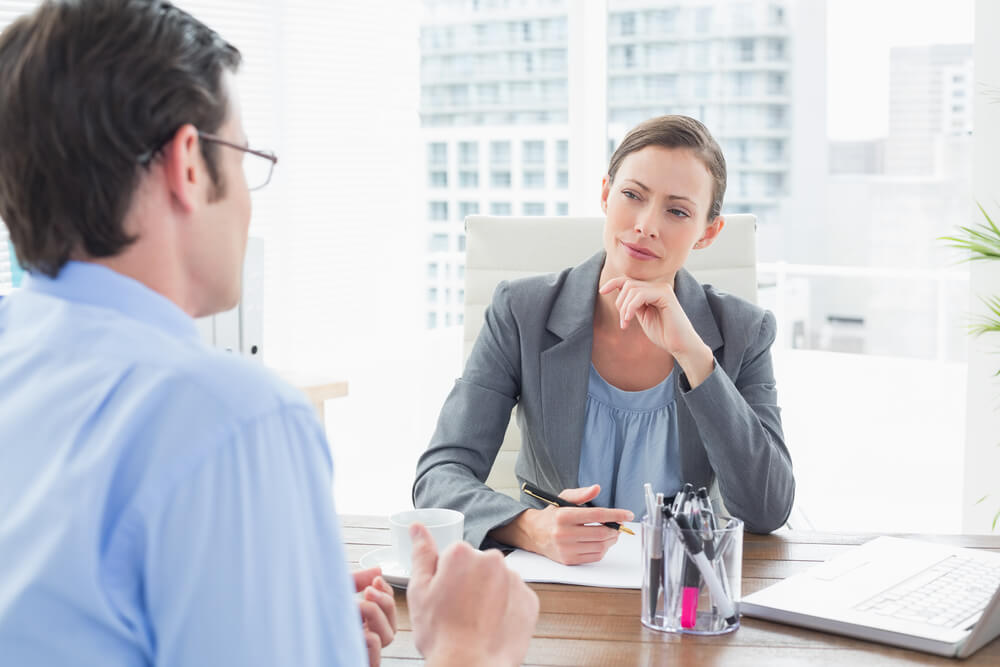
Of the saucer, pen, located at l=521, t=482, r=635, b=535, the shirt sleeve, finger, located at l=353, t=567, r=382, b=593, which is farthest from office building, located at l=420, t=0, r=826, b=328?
the shirt sleeve

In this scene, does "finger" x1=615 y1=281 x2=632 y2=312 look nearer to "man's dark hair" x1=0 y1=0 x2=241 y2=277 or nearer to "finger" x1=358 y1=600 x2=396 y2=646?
"finger" x1=358 y1=600 x2=396 y2=646

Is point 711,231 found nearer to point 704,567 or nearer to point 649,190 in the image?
point 649,190

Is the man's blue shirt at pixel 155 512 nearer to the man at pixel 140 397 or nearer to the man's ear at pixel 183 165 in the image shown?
the man at pixel 140 397

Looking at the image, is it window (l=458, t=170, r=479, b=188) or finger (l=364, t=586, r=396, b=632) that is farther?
window (l=458, t=170, r=479, b=188)

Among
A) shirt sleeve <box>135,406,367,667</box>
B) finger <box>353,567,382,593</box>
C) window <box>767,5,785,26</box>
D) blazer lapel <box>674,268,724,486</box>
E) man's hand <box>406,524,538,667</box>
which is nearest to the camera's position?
shirt sleeve <box>135,406,367,667</box>

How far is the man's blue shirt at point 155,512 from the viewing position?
55 cm

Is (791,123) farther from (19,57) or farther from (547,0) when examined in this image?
(19,57)

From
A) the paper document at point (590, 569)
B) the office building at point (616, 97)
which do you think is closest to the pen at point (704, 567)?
the paper document at point (590, 569)

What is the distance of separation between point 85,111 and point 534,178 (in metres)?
3.57

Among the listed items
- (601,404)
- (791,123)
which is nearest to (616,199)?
(601,404)

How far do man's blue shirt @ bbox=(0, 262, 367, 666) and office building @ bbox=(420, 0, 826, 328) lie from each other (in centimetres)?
342

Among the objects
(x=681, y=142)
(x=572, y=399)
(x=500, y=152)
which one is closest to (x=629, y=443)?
(x=572, y=399)

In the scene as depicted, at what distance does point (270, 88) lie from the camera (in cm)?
372

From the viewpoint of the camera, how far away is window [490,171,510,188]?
4273mm
